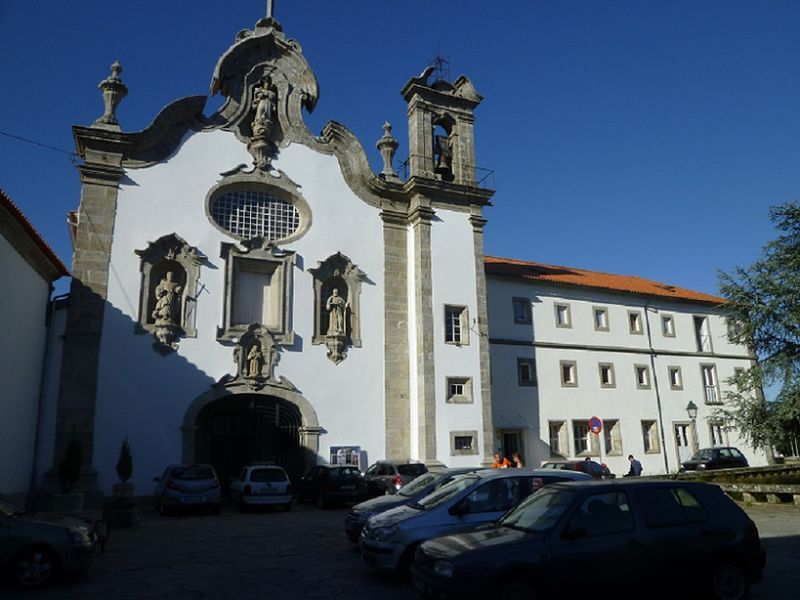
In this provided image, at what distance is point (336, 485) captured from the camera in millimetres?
17641

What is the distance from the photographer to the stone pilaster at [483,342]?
72.5 feet

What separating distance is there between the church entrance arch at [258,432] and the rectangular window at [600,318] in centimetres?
1518

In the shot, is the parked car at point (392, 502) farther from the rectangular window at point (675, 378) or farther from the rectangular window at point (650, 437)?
the rectangular window at point (675, 378)

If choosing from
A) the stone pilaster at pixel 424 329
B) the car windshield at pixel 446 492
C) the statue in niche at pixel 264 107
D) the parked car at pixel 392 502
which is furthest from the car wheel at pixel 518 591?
the statue in niche at pixel 264 107

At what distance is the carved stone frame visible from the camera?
20.2 metres

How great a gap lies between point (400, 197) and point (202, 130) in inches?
296

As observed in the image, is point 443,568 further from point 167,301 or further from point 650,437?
point 650,437

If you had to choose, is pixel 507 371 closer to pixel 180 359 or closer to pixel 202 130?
pixel 180 359

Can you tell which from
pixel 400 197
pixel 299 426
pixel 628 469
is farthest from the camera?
pixel 628 469

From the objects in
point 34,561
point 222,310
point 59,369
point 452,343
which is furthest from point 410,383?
point 34,561

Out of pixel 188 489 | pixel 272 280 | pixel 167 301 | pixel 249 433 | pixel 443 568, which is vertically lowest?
pixel 443 568

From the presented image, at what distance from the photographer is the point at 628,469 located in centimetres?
2778

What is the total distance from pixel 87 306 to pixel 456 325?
12353 millimetres

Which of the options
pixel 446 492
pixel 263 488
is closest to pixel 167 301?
pixel 263 488
